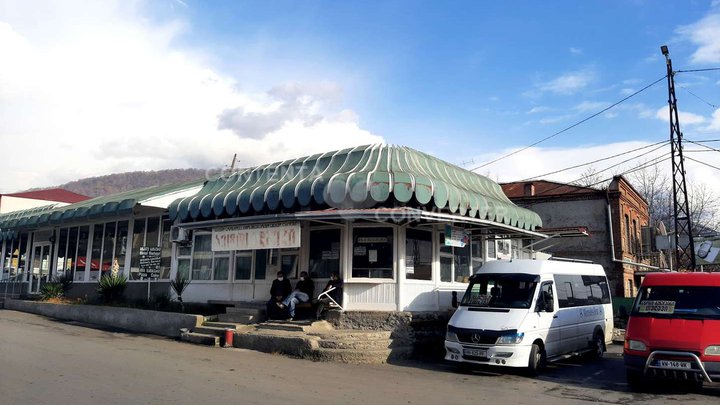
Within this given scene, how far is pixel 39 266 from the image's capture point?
989 inches

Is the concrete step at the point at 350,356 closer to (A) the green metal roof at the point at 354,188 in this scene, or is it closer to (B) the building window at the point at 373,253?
(B) the building window at the point at 373,253

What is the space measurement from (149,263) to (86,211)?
4.84 meters

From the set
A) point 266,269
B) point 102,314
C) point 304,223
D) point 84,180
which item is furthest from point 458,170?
point 84,180

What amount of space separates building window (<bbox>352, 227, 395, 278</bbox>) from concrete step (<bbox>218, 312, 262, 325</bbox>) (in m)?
3.12

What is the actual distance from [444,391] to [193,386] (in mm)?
4158

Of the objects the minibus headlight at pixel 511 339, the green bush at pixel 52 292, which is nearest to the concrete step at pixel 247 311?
the minibus headlight at pixel 511 339

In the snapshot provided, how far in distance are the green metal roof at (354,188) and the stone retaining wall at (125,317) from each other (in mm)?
3153

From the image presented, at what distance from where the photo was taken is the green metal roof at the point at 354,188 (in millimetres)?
13047

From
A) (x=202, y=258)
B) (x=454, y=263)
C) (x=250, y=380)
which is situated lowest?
(x=250, y=380)

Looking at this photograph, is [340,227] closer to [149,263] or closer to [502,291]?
[502,291]

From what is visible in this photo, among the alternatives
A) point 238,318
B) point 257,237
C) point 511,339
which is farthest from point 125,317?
point 511,339

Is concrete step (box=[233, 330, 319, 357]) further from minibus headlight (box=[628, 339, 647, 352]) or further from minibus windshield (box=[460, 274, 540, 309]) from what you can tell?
minibus headlight (box=[628, 339, 647, 352])

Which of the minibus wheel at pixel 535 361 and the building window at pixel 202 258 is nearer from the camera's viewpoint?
the minibus wheel at pixel 535 361

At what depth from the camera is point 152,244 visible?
19.7 meters
